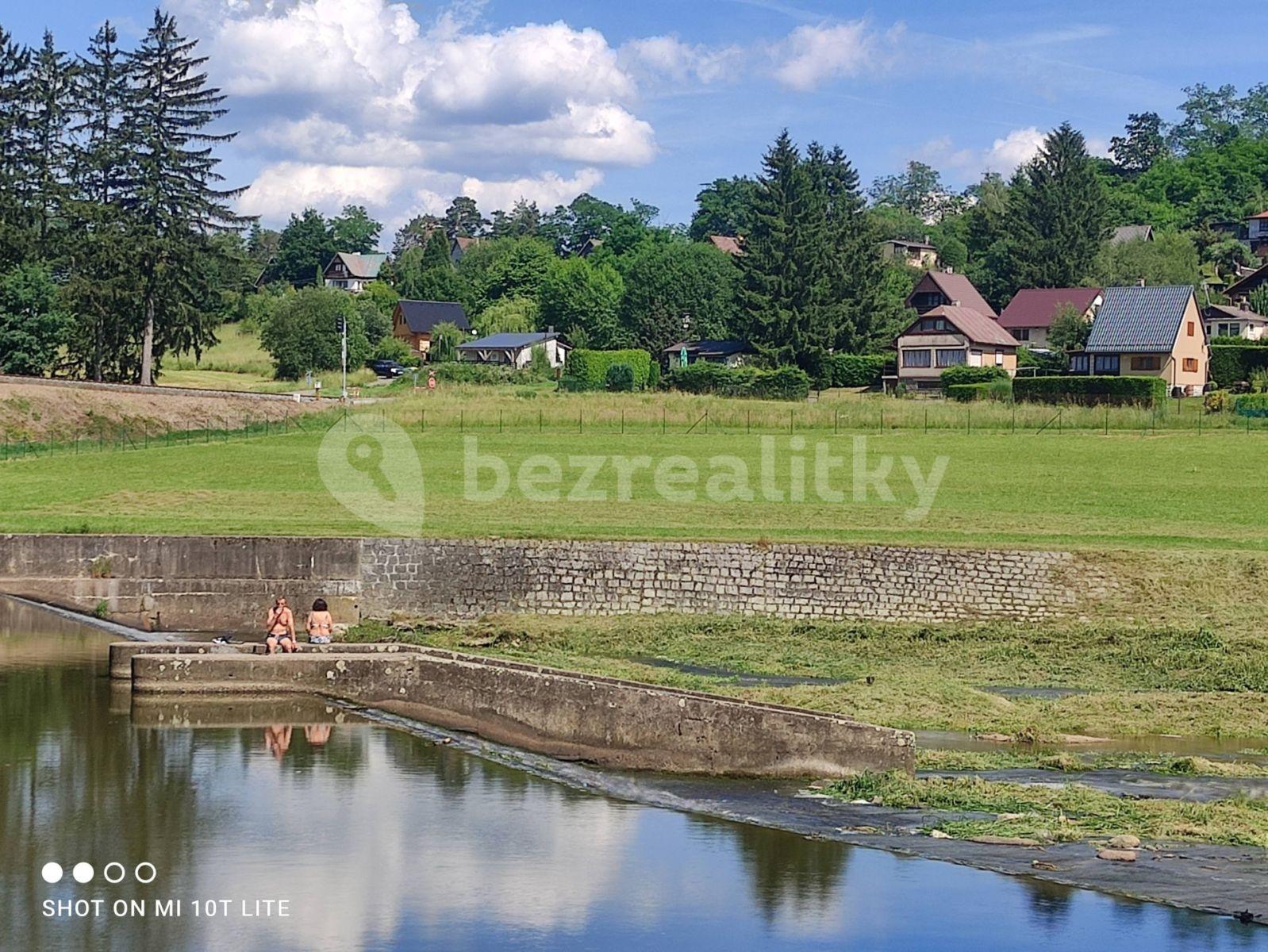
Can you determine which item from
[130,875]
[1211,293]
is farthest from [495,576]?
[1211,293]

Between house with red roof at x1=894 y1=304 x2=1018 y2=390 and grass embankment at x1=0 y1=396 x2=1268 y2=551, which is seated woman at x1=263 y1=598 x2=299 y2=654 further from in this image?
house with red roof at x1=894 y1=304 x2=1018 y2=390

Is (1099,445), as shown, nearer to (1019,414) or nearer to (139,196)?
(1019,414)

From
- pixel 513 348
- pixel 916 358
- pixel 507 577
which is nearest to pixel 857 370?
pixel 916 358

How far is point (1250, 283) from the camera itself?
5079 inches

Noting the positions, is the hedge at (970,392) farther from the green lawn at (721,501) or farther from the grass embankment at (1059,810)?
the grass embankment at (1059,810)

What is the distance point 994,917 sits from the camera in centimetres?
1781

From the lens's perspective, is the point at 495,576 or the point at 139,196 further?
the point at 139,196

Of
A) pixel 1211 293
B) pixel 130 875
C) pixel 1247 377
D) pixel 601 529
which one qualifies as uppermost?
pixel 1211 293

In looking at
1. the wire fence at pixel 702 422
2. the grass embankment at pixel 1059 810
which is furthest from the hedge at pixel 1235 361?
the grass embankment at pixel 1059 810

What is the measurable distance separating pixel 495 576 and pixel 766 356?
212 feet

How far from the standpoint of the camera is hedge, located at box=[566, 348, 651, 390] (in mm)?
100250

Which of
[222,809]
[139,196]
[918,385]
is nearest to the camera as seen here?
[222,809]

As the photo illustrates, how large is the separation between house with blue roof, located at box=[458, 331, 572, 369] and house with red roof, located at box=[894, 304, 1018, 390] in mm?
29538

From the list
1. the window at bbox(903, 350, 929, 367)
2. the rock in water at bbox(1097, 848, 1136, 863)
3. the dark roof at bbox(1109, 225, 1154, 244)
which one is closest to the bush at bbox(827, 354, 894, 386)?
the window at bbox(903, 350, 929, 367)
